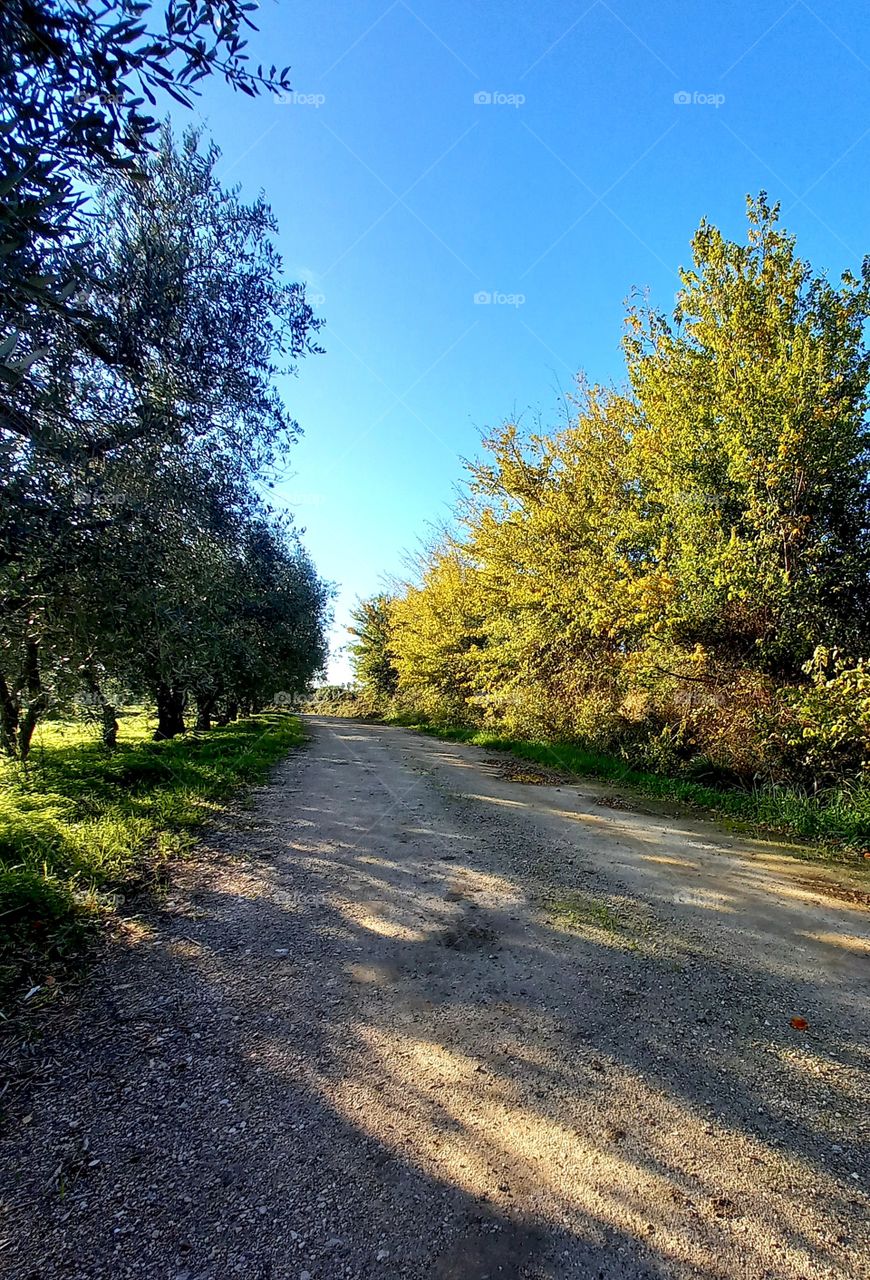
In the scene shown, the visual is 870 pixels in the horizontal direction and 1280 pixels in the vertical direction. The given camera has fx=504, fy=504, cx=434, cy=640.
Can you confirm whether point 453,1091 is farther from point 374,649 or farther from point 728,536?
point 374,649

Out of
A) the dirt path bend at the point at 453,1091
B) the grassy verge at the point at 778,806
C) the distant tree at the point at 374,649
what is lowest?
the dirt path bend at the point at 453,1091

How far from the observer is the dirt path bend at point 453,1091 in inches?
72.1

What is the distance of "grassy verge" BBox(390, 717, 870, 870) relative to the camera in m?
6.35

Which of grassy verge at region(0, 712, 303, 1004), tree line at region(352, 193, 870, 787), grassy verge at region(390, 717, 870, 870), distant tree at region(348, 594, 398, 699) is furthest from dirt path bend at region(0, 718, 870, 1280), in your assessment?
distant tree at region(348, 594, 398, 699)

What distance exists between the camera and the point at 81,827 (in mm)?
5246

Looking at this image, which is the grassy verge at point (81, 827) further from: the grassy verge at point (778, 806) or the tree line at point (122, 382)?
the grassy verge at point (778, 806)

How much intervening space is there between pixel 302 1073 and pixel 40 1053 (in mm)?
1393

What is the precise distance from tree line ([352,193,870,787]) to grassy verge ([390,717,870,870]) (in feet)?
1.29

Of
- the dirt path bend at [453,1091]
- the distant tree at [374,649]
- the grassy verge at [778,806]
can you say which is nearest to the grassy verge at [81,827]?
the dirt path bend at [453,1091]

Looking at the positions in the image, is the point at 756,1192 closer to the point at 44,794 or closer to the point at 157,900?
the point at 157,900

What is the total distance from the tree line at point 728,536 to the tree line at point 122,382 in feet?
20.3

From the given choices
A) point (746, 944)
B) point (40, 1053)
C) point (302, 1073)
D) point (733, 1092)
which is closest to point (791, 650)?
point (746, 944)

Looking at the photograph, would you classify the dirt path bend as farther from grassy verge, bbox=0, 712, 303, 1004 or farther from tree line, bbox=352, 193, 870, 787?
tree line, bbox=352, 193, 870, 787

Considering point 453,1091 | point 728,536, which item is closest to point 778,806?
point 728,536
